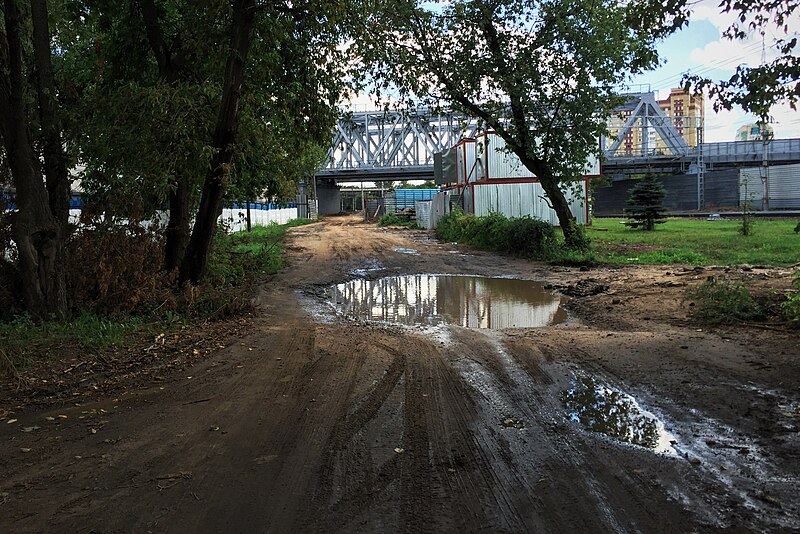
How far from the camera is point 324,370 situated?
641cm

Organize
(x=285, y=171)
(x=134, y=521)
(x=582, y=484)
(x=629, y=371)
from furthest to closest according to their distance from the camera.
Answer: (x=285, y=171), (x=629, y=371), (x=582, y=484), (x=134, y=521)

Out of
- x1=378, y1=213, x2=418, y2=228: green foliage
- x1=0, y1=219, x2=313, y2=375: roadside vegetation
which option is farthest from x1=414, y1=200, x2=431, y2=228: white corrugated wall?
x1=0, y1=219, x2=313, y2=375: roadside vegetation

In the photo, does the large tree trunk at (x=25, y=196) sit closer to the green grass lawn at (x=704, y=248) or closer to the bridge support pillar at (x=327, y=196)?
the green grass lawn at (x=704, y=248)

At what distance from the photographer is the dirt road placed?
3348 mm

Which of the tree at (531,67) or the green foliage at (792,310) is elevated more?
the tree at (531,67)

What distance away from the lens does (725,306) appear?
800 centimetres

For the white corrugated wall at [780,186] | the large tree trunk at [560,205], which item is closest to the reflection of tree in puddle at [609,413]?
the large tree trunk at [560,205]

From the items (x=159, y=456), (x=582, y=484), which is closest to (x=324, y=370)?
(x=159, y=456)

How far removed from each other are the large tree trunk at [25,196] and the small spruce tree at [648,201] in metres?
26.3

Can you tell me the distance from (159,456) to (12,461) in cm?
106

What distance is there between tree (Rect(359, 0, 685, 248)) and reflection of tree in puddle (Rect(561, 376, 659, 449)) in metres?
12.8

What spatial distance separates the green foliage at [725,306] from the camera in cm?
785

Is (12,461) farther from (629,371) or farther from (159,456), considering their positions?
(629,371)

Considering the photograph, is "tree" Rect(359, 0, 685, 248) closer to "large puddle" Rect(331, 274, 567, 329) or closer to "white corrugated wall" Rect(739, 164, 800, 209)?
"large puddle" Rect(331, 274, 567, 329)
